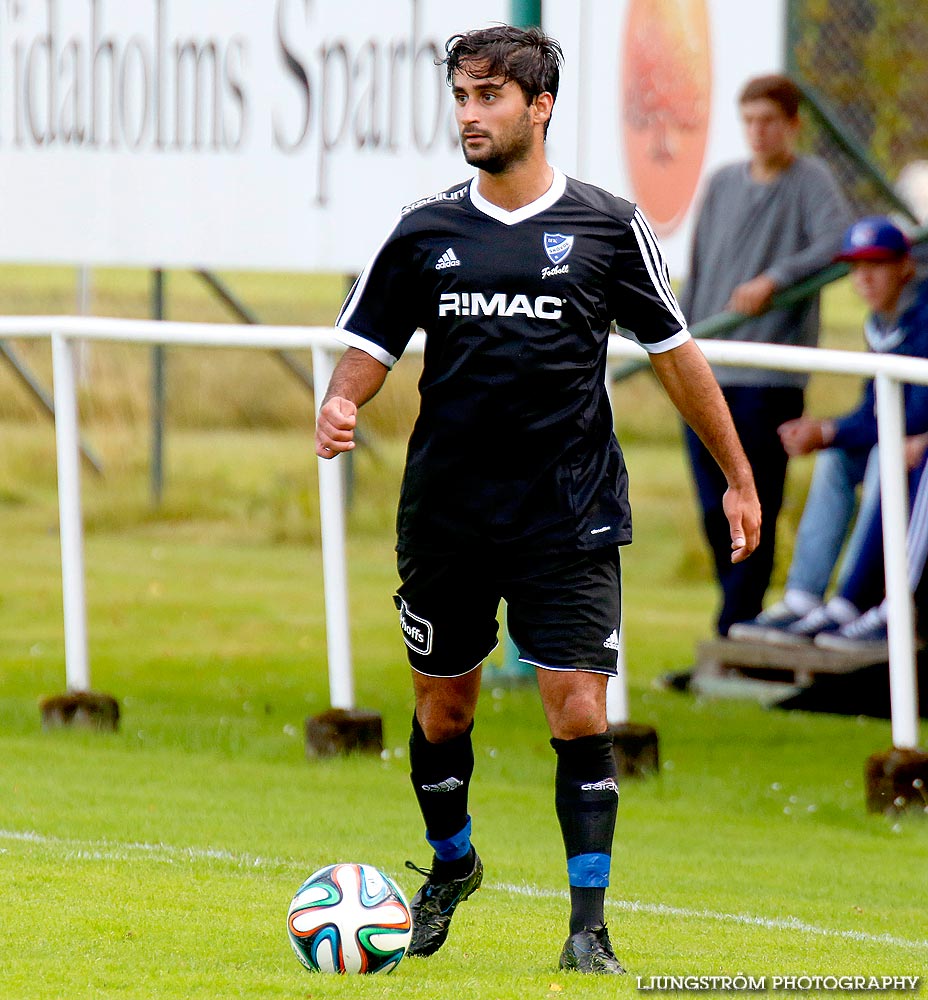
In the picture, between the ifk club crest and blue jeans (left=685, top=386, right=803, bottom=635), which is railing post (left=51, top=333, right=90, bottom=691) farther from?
the ifk club crest

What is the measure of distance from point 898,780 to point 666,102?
453 cm

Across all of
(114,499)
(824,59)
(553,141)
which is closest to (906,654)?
(553,141)

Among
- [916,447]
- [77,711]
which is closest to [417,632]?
[77,711]

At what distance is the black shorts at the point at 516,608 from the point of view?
4.91 m

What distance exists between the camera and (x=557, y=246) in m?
4.85

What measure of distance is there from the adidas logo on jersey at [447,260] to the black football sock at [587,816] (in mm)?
1112

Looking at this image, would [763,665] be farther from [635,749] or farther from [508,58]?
[508,58]

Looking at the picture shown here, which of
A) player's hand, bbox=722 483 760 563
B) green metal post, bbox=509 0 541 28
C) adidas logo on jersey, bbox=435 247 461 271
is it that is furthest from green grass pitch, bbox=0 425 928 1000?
green metal post, bbox=509 0 541 28

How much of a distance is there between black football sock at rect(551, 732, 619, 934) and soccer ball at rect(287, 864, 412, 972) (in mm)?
394

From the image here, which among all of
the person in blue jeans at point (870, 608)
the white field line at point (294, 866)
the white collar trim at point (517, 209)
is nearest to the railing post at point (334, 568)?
the white field line at point (294, 866)

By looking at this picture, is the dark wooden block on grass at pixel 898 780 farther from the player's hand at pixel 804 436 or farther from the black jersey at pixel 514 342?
the black jersey at pixel 514 342

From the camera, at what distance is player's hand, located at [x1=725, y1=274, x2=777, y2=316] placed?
9.05m

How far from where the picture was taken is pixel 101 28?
11.4 meters

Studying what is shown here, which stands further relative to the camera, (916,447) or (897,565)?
(916,447)
